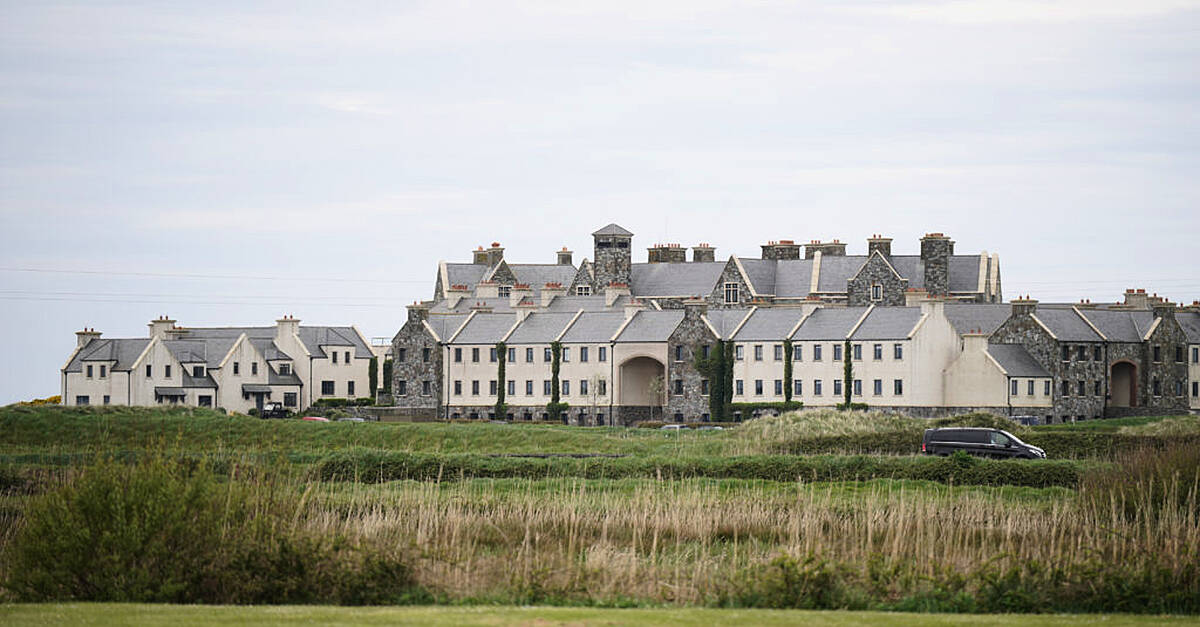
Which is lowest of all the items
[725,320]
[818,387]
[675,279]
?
[818,387]

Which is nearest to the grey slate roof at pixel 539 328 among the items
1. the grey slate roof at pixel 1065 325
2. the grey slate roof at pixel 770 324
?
the grey slate roof at pixel 770 324

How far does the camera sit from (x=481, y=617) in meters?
18.9

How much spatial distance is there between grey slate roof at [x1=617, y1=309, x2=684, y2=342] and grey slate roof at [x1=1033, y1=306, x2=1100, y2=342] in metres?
19.4

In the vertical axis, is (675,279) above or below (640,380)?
above

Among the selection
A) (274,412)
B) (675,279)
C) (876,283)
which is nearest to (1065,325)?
(876,283)

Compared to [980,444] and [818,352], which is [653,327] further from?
[980,444]

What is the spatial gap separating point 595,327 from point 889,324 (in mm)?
17181

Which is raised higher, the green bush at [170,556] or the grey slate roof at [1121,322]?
the grey slate roof at [1121,322]

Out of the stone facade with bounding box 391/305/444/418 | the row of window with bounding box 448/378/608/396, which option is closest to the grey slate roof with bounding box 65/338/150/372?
the stone facade with bounding box 391/305/444/418

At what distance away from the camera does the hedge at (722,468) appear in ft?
131

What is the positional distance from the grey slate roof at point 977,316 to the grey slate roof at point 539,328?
21785 millimetres

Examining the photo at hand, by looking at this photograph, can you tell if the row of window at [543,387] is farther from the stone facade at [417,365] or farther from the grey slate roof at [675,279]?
the grey slate roof at [675,279]

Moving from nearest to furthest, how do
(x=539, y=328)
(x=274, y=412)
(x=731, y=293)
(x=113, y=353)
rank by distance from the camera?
(x=274, y=412)
(x=539, y=328)
(x=113, y=353)
(x=731, y=293)

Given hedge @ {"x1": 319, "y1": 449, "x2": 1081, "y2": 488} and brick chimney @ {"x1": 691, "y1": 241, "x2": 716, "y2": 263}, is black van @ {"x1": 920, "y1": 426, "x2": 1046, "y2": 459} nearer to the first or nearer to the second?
hedge @ {"x1": 319, "y1": 449, "x2": 1081, "y2": 488}
